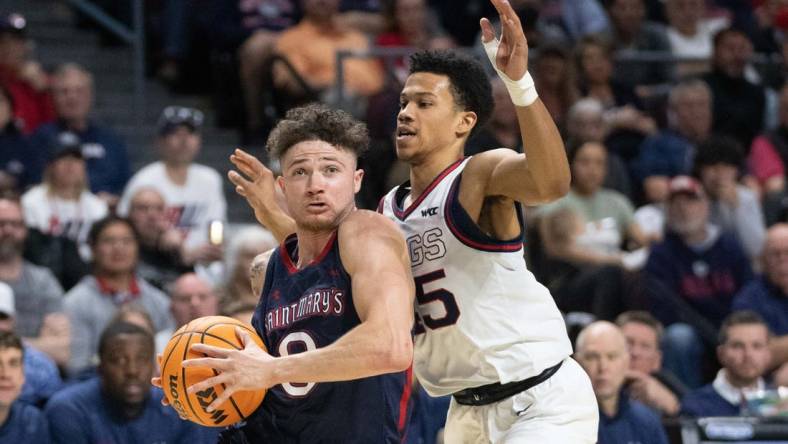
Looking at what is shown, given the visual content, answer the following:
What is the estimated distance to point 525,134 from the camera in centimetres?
500

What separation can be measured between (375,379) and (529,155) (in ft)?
3.16

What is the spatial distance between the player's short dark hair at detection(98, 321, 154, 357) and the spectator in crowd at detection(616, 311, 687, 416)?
120 inches

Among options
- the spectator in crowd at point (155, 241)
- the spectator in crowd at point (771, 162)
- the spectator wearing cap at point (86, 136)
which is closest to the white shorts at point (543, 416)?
the spectator in crowd at point (155, 241)

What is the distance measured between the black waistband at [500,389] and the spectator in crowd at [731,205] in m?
5.70

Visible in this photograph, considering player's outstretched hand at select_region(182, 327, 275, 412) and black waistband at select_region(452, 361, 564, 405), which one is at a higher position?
player's outstretched hand at select_region(182, 327, 275, 412)

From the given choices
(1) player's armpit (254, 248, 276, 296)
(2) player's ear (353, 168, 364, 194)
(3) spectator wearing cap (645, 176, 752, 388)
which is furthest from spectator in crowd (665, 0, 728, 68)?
(2) player's ear (353, 168, 364, 194)

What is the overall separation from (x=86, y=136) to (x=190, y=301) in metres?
2.34

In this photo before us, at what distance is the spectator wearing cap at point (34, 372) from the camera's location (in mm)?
7898

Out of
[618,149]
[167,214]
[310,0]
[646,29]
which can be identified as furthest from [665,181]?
[167,214]

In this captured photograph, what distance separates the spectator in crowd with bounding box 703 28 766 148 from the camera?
12.2 meters

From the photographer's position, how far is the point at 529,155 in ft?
16.3

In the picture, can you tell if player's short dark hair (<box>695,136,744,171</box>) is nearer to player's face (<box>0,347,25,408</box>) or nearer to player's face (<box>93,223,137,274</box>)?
player's face (<box>93,223,137,274</box>)

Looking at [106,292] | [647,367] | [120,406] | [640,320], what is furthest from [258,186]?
[647,367]

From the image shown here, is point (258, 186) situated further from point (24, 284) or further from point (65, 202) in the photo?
point (65, 202)
